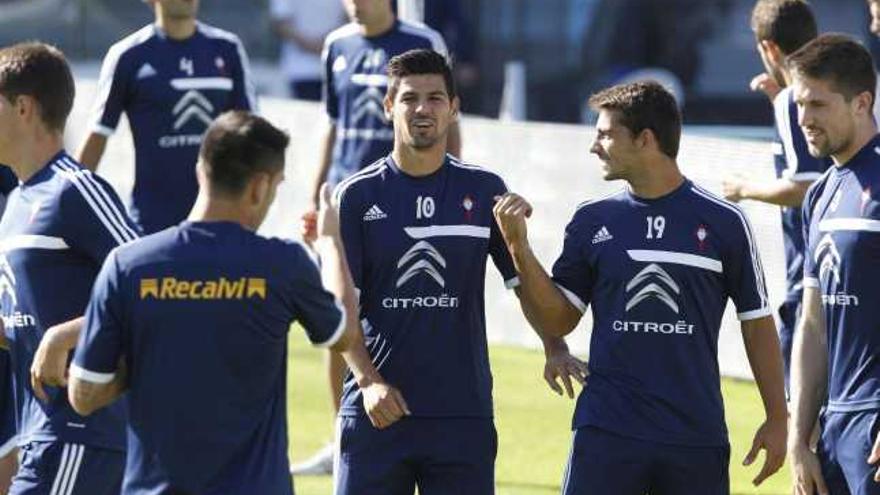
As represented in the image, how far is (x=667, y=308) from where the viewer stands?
730 centimetres

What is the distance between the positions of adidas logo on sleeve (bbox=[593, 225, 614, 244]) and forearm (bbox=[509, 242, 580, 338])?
0.70 feet

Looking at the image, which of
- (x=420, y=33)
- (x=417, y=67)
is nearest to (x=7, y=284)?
(x=417, y=67)

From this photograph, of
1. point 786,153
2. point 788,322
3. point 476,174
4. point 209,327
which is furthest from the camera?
point 788,322

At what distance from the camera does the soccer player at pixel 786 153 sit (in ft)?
31.1

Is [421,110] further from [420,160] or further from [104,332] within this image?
[104,332]

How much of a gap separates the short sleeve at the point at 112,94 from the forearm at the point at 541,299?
4140 mm

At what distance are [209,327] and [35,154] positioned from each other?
138 centimetres

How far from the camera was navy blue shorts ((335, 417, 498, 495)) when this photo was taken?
7535mm

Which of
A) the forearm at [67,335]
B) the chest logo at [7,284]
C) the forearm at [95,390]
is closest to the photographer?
the forearm at [95,390]

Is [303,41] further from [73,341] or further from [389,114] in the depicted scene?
[73,341]

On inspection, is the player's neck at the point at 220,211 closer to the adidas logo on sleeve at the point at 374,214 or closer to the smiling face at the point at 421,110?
the adidas logo on sleeve at the point at 374,214

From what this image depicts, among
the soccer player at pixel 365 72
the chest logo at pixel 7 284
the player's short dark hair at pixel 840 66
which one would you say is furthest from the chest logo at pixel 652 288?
the soccer player at pixel 365 72

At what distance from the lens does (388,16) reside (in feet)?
37.2

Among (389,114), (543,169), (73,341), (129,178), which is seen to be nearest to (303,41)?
(129,178)
